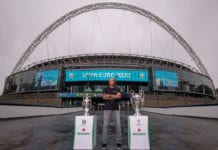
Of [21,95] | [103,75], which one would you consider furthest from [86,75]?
[21,95]

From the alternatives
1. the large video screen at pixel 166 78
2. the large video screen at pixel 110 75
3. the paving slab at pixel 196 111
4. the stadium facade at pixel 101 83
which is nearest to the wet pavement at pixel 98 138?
the paving slab at pixel 196 111

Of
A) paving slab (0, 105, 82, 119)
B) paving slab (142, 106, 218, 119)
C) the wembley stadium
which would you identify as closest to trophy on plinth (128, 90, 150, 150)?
paving slab (142, 106, 218, 119)

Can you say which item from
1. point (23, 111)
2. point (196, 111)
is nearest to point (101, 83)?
point (23, 111)

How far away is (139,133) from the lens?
14.9 ft

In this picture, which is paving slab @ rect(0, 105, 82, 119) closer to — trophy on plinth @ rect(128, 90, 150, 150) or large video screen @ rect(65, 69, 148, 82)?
trophy on plinth @ rect(128, 90, 150, 150)

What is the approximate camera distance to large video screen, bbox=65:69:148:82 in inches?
1892

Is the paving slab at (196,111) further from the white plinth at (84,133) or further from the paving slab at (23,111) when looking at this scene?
the paving slab at (23,111)

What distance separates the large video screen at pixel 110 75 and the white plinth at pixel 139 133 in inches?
1701

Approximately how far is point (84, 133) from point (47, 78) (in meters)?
51.3

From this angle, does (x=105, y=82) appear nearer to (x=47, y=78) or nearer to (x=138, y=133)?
(x=47, y=78)

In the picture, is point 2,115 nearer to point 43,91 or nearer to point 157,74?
point 43,91

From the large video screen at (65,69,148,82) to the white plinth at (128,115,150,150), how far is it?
142ft

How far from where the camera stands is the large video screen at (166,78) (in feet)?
163

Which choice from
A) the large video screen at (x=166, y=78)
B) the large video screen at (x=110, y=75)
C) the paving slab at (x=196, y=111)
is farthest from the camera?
the large video screen at (x=166, y=78)
